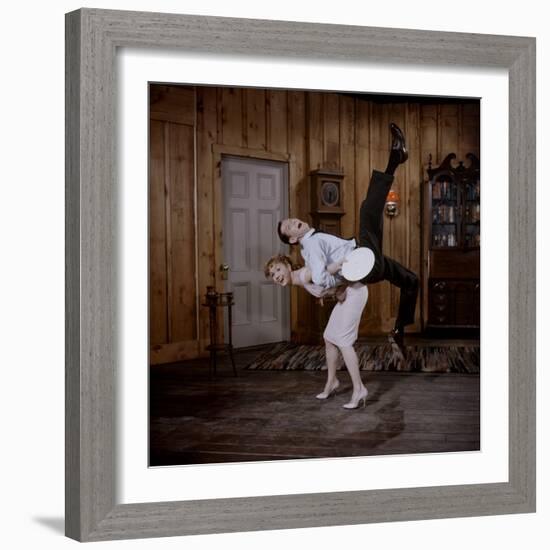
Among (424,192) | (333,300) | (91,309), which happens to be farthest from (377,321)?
(91,309)

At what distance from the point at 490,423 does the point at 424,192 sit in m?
1.15

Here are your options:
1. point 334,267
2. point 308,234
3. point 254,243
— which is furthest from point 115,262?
point 334,267

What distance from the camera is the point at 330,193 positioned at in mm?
3582

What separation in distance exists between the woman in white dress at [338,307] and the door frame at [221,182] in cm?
11

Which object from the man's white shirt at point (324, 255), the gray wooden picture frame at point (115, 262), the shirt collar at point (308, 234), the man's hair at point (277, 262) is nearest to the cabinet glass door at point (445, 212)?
the man's white shirt at point (324, 255)

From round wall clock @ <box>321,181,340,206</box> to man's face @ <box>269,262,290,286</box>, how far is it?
0.34m

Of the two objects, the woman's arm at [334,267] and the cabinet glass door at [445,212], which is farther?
the cabinet glass door at [445,212]

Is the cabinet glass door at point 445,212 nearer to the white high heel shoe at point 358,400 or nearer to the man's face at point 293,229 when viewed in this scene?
the man's face at point 293,229

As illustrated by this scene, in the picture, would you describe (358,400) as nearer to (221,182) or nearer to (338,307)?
(338,307)

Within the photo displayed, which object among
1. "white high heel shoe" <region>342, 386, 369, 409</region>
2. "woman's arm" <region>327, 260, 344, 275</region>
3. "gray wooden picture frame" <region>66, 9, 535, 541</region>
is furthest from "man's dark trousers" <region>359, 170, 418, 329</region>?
"gray wooden picture frame" <region>66, 9, 535, 541</region>

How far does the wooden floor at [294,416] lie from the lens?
3.58 meters

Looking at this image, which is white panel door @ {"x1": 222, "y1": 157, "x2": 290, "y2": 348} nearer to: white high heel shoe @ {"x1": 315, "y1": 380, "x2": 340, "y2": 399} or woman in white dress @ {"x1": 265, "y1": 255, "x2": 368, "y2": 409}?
woman in white dress @ {"x1": 265, "y1": 255, "x2": 368, "y2": 409}

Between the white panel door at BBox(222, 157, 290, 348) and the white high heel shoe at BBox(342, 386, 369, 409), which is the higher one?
the white panel door at BBox(222, 157, 290, 348)

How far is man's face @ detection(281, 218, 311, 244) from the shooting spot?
3775 millimetres
